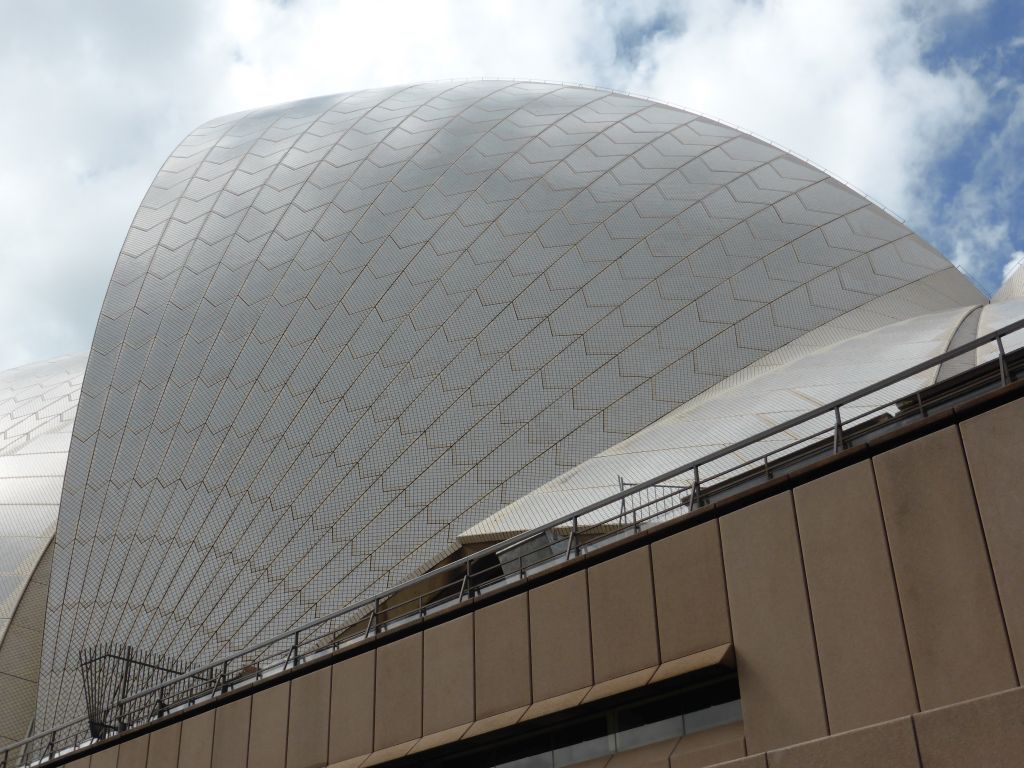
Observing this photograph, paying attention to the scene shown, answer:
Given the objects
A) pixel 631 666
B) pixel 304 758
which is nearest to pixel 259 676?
pixel 304 758

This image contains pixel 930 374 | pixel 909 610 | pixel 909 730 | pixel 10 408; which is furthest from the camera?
pixel 10 408

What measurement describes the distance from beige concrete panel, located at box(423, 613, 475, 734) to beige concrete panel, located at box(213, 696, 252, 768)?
2.49 m

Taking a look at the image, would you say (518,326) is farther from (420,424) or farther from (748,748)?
(748,748)

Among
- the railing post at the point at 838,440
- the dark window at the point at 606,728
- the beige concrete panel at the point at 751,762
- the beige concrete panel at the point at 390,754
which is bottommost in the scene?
the beige concrete panel at the point at 751,762

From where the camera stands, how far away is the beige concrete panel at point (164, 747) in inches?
505

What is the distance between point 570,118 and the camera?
2316 centimetres

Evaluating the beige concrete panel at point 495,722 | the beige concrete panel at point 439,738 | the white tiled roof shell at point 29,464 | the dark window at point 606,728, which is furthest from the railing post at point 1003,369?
the white tiled roof shell at point 29,464

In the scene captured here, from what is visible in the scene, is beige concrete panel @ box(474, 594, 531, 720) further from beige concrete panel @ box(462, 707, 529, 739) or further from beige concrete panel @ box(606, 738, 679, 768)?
beige concrete panel @ box(606, 738, 679, 768)

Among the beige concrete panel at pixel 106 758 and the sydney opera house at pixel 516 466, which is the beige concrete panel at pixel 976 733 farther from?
the beige concrete panel at pixel 106 758

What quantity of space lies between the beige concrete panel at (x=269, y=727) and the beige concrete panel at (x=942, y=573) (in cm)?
651

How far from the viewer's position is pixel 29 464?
82.0 ft

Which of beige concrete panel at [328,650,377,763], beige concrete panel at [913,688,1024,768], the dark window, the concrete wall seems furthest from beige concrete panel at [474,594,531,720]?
beige concrete panel at [913,688,1024,768]

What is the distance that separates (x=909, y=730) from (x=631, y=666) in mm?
2574

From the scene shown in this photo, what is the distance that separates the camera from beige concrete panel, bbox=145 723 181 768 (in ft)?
42.1
